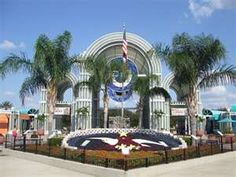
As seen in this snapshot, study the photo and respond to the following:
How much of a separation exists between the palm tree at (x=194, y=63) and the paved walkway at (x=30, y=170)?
9.40m

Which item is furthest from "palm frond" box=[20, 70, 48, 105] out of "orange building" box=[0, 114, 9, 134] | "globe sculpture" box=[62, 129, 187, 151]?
"orange building" box=[0, 114, 9, 134]

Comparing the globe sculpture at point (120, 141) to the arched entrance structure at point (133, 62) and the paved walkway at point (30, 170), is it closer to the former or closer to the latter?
the paved walkway at point (30, 170)

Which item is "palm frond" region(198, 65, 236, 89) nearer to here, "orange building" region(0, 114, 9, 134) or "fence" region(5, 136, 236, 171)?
"fence" region(5, 136, 236, 171)

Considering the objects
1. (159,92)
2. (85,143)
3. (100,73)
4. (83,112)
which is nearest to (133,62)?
(83,112)

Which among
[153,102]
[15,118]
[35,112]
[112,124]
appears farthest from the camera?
[35,112]

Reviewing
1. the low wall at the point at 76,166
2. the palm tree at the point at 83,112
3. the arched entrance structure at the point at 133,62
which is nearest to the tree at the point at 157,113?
the arched entrance structure at the point at 133,62

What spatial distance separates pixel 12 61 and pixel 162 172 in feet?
41.2

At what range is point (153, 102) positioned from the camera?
5250 centimetres

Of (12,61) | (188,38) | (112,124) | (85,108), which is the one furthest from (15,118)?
(188,38)

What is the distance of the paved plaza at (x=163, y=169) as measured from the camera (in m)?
12.7

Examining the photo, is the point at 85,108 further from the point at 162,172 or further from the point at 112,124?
the point at 162,172

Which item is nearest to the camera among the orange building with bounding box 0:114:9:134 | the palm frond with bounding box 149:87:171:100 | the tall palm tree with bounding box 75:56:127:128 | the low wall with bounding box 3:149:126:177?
the low wall with bounding box 3:149:126:177

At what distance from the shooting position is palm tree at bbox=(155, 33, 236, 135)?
69.3 ft

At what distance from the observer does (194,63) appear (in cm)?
2145
